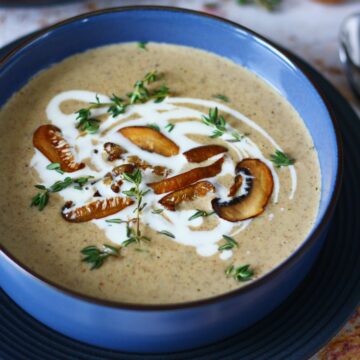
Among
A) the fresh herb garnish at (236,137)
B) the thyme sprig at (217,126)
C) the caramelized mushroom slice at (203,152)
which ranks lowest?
the caramelized mushroom slice at (203,152)

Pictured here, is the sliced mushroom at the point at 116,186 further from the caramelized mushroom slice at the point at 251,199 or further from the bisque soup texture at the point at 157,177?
the caramelized mushroom slice at the point at 251,199

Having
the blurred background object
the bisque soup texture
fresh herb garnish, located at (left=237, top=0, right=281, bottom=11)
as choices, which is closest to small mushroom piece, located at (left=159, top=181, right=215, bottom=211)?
the bisque soup texture

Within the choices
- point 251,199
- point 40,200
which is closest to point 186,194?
point 251,199

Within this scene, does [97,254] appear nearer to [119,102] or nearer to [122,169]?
[122,169]

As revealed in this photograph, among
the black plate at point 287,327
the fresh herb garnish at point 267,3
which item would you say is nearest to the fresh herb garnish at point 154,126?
the black plate at point 287,327

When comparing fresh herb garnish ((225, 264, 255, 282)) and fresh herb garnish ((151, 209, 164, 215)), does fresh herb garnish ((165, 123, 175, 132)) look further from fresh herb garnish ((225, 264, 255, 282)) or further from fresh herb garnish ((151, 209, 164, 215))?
fresh herb garnish ((225, 264, 255, 282))

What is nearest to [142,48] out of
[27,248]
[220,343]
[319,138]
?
[319,138]
